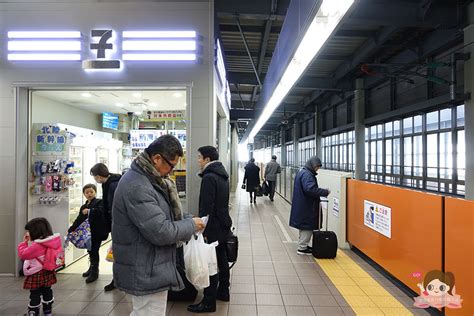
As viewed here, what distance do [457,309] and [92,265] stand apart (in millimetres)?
3875

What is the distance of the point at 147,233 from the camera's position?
1.63 m

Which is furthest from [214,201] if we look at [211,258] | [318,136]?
[318,136]

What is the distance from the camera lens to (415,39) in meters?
6.52

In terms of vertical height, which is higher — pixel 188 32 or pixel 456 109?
pixel 188 32

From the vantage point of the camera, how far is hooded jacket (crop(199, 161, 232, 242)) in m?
3.06

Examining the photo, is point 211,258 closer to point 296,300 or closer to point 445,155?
point 296,300

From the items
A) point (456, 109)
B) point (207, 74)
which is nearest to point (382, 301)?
point (207, 74)

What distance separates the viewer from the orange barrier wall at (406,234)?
3.00 meters

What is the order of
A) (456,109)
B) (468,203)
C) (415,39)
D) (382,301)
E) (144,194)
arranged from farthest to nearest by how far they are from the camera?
(415,39)
(456,109)
(382,301)
(468,203)
(144,194)

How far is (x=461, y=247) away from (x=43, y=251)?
3.61 meters

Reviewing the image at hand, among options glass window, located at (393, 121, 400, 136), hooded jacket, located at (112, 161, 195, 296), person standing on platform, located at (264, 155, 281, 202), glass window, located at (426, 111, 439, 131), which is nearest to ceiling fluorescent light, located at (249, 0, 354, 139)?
hooded jacket, located at (112, 161, 195, 296)

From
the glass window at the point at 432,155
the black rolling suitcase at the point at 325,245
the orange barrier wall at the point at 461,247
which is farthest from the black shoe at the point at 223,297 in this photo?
the glass window at the point at 432,155

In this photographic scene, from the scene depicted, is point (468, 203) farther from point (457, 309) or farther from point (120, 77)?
point (120, 77)

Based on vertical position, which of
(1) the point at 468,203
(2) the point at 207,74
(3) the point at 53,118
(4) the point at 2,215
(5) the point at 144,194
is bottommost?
(4) the point at 2,215
